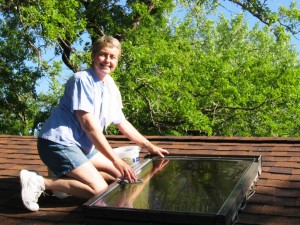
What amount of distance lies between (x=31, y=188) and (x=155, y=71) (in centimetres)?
975

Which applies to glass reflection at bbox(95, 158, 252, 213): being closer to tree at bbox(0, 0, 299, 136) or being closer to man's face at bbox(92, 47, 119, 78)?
man's face at bbox(92, 47, 119, 78)

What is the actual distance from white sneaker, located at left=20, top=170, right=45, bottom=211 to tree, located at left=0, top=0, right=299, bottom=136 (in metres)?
6.87

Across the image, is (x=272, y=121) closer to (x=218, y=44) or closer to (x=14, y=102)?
(x=14, y=102)

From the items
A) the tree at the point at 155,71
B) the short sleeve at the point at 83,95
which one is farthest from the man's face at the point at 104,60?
the tree at the point at 155,71

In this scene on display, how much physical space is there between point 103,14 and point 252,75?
5626 mm

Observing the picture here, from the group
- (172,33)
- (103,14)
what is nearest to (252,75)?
(103,14)

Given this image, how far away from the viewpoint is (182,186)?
8.91ft

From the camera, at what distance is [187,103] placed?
12391mm

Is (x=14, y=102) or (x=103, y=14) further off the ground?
(x=103, y=14)

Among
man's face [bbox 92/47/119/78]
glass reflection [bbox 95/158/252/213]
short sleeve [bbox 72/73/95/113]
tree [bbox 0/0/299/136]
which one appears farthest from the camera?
tree [bbox 0/0/299/136]

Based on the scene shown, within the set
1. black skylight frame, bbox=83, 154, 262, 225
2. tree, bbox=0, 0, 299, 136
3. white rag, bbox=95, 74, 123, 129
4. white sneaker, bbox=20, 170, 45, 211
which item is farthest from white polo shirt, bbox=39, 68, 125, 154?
tree, bbox=0, 0, 299, 136

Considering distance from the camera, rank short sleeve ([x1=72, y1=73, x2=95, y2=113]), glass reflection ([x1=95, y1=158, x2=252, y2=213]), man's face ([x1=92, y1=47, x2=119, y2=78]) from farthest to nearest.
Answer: man's face ([x1=92, y1=47, x2=119, y2=78]) → short sleeve ([x1=72, y1=73, x2=95, y2=113]) → glass reflection ([x1=95, y1=158, x2=252, y2=213])

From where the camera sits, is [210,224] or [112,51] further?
[112,51]

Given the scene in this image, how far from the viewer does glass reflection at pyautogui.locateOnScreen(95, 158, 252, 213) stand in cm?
232
